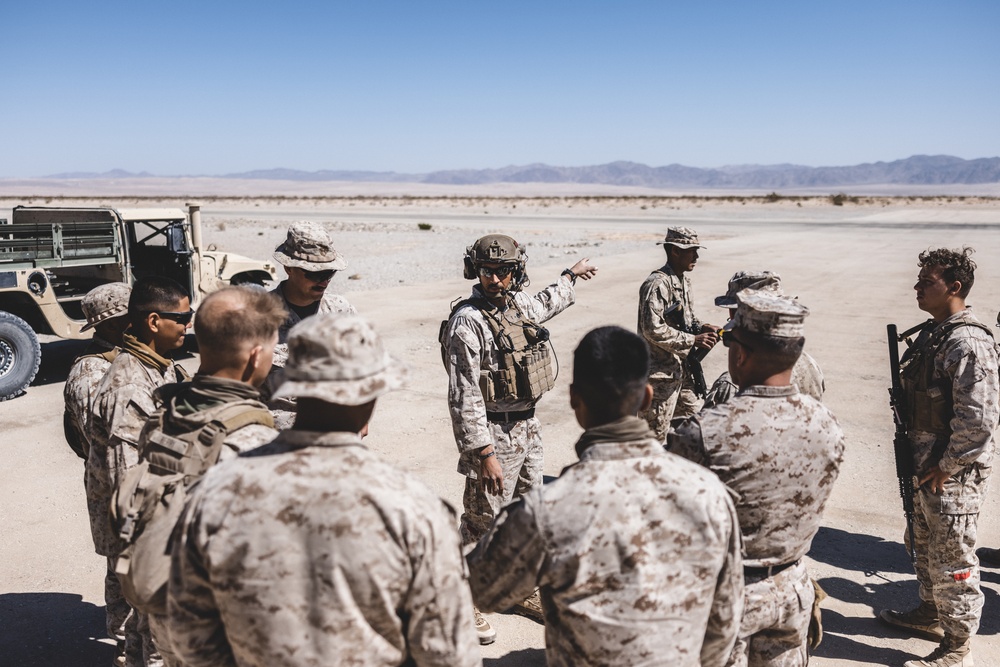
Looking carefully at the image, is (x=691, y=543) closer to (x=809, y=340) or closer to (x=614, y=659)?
(x=614, y=659)

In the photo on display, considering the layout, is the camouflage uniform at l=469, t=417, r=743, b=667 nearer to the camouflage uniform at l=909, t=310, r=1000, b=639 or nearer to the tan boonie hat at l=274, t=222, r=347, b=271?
the camouflage uniform at l=909, t=310, r=1000, b=639

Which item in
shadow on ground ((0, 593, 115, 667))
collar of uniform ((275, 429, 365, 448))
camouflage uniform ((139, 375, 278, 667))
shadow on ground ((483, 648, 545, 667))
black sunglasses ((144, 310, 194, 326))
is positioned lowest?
shadow on ground ((0, 593, 115, 667))

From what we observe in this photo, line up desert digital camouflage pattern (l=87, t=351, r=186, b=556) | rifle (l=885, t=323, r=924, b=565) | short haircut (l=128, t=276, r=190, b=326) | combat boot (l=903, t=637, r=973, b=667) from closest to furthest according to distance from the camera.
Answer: desert digital camouflage pattern (l=87, t=351, r=186, b=556)
short haircut (l=128, t=276, r=190, b=326)
combat boot (l=903, t=637, r=973, b=667)
rifle (l=885, t=323, r=924, b=565)

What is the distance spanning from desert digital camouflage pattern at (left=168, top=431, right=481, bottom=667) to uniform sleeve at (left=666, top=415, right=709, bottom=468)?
96 centimetres

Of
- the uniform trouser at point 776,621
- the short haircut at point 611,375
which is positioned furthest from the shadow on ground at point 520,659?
the short haircut at point 611,375

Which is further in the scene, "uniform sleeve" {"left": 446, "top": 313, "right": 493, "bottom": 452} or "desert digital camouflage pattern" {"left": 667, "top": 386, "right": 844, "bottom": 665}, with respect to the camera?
"uniform sleeve" {"left": 446, "top": 313, "right": 493, "bottom": 452}

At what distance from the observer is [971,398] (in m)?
3.44

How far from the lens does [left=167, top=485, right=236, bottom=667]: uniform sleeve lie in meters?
1.86

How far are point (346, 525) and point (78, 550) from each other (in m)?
4.26

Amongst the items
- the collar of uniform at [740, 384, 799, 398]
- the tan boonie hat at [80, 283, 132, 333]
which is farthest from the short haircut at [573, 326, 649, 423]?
the tan boonie hat at [80, 283, 132, 333]

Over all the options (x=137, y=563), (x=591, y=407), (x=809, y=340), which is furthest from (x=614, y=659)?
(x=809, y=340)

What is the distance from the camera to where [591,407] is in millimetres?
2070

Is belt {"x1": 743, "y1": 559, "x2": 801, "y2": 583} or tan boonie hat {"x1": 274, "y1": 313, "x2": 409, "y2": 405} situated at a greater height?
tan boonie hat {"x1": 274, "y1": 313, "x2": 409, "y2": 405}

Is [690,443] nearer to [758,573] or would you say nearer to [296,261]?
[758,573]
